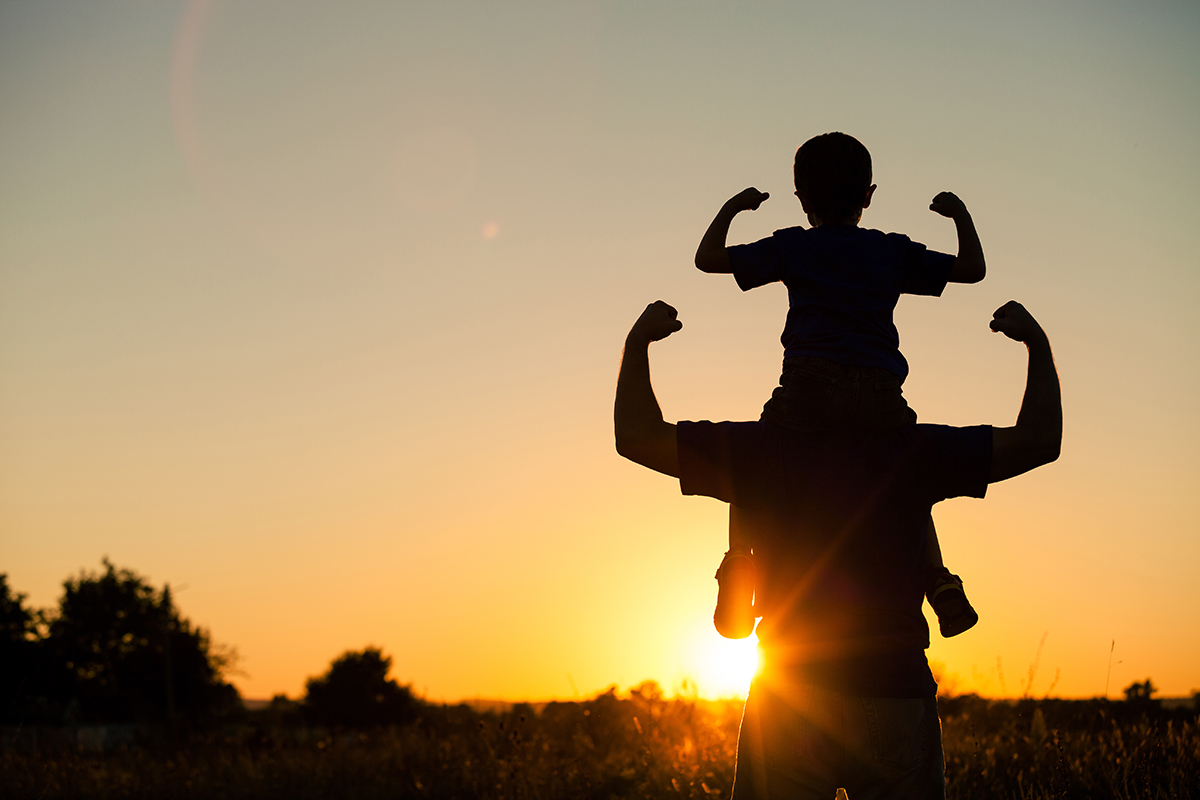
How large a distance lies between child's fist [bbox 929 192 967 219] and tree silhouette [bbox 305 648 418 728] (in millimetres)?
52749

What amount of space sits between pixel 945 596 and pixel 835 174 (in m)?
1.23

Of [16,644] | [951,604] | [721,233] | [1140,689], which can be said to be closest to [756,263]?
[721,233]

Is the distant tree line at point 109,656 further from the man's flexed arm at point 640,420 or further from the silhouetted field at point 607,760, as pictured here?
the man's flexed arm at point 640,420

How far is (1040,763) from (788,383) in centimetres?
496

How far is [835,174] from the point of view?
9.01 feet

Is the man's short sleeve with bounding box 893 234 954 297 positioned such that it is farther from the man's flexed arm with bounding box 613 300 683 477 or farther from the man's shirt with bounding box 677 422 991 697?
the man's flexed arm with bounding box 613 300 683 477

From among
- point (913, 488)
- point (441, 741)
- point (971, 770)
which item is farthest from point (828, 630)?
point (441, 741)

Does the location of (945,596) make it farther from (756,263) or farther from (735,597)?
(756,263)

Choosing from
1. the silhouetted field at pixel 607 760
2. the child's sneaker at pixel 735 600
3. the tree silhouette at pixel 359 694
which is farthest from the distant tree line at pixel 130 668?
the child's sneaker at pixel 735 600

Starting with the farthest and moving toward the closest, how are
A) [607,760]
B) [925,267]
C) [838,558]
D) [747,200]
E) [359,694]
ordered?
[359,694] → [607,760] → [747,200] → [925,267] → [838,558]

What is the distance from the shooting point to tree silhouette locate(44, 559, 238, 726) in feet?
192

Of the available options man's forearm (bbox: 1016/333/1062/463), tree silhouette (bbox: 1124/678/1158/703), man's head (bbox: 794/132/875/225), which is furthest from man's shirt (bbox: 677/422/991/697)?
tree silhouette (bbox: 1124/678/1158/703)

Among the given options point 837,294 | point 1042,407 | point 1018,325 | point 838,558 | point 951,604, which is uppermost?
point 837,294

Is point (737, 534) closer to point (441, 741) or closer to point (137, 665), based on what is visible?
point (441, 741)
